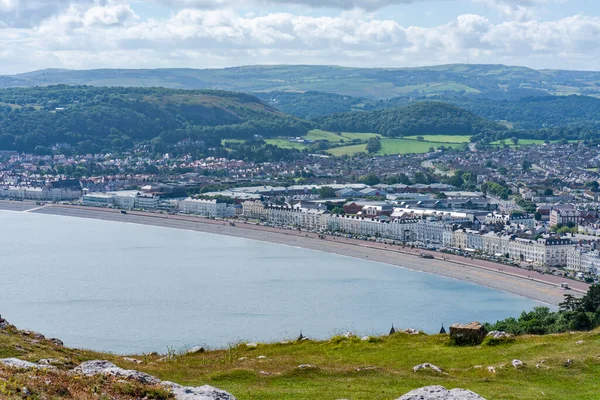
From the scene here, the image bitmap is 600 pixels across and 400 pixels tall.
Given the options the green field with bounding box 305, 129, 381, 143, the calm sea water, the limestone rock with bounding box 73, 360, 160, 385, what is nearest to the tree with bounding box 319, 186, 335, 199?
the calm sea water

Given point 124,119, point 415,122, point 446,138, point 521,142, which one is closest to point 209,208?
point 124,119

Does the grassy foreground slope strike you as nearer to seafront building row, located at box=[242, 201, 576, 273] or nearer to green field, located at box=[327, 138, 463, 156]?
seafront building row, located at box=[242, 201, 576, 273]

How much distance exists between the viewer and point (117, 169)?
269 feet

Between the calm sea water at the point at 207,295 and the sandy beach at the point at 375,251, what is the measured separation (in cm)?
90

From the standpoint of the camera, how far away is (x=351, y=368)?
32.9 feet

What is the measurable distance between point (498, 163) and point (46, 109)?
46.0 metres

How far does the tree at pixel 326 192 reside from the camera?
199 feet

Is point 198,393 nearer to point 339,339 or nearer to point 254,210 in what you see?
point 339,339

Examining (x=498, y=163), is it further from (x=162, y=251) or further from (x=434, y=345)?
(x=434, y=345)

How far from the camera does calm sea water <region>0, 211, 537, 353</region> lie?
2403 cm

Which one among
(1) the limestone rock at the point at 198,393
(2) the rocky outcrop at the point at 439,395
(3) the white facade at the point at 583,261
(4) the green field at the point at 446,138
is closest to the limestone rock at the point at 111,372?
(1) the limestone rock at the point at 198,393

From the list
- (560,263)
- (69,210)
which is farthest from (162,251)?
(69,210)

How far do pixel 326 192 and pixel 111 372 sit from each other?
175 ft

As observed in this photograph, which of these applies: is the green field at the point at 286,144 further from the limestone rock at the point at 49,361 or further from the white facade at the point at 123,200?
the limestone rock at the point at 49,361
